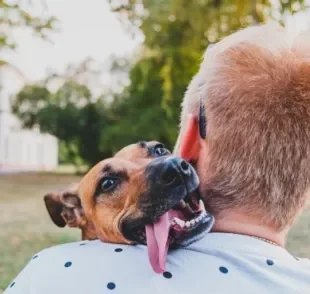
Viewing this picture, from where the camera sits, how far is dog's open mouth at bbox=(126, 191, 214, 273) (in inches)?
52.5

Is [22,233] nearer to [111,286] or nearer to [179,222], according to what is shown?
[179,222]

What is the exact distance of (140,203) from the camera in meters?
1.81

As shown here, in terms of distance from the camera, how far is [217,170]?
1.41 m

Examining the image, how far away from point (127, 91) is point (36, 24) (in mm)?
13296

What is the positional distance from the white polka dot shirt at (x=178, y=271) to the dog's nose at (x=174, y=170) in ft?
0.66

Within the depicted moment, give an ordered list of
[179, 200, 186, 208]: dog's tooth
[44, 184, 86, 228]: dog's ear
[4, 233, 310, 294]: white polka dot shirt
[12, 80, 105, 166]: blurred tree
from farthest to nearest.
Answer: [12, 80, 105, 166]: blurred tree
[44, 184, 86, 228]: dog's ear
[179, 200, 186, 208]: dog's tooth
[4, 233, 310, 294]: white polka dot shirt

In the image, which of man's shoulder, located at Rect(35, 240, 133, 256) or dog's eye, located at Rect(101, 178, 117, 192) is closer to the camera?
man's shoulder, located at Rect(35, 240, 133, 256)

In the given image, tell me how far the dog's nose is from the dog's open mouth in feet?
0.17

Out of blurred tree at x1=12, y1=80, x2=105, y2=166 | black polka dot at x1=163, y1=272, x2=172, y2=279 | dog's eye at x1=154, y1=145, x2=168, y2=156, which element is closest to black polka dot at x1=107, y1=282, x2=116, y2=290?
black polka dot at x1=163, y1=272, x2=172, y2=279

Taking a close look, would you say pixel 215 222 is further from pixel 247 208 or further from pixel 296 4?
pixel 296 4

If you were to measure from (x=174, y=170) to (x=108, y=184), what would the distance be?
0.56 meters

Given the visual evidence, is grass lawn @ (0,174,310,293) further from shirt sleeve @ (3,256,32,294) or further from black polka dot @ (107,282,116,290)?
black polka dot @ (107,282,116,290)

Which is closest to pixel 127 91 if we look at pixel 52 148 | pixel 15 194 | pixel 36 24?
pixel 15 194

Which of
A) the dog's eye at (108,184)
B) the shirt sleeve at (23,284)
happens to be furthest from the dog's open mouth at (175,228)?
the dog's eye at (108,184)
